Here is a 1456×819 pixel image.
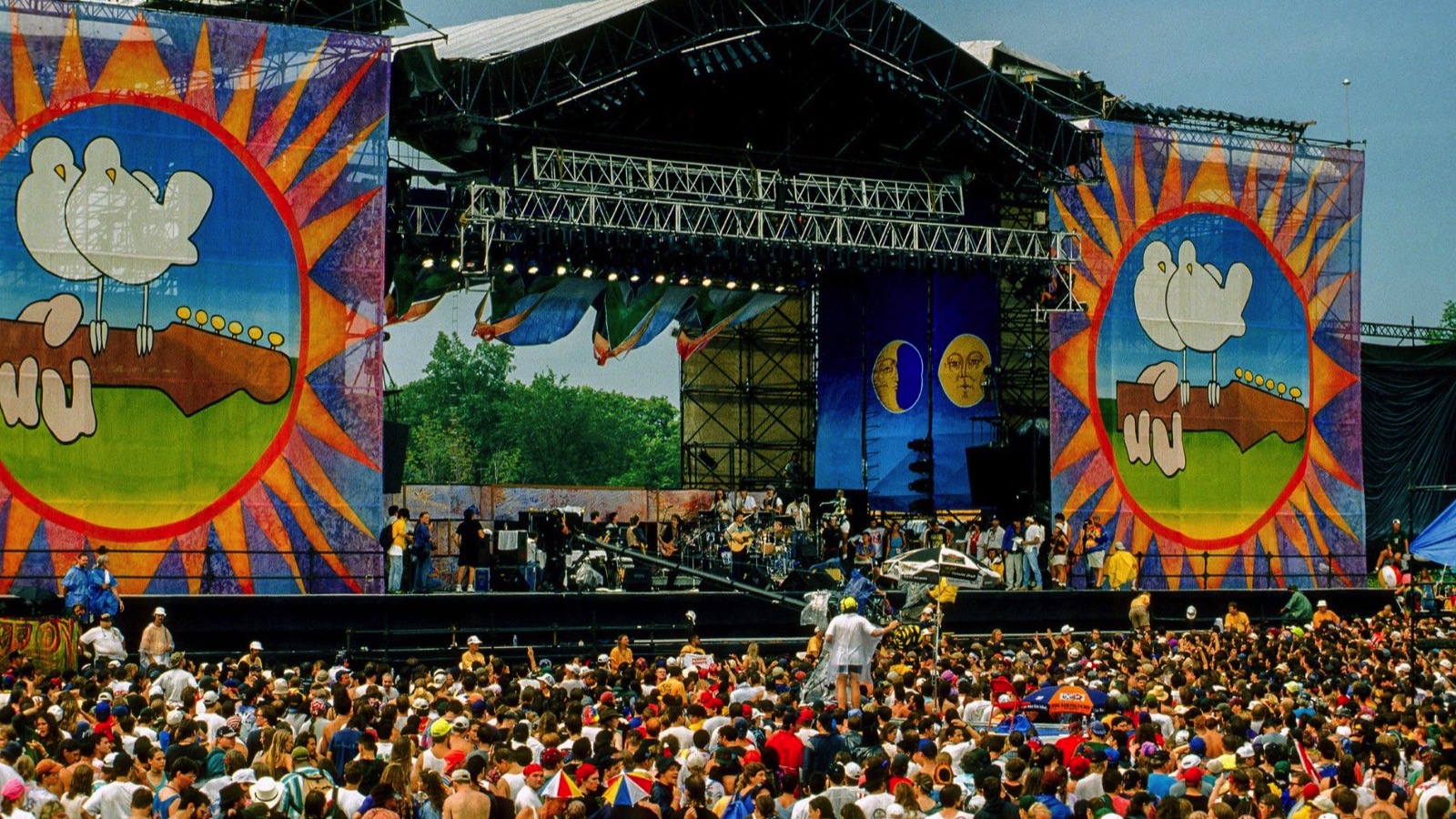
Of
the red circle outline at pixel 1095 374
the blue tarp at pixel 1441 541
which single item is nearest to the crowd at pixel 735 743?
the blue tarp at pixel 1441 541

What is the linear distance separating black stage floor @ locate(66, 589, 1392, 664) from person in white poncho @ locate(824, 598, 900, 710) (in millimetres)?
6307

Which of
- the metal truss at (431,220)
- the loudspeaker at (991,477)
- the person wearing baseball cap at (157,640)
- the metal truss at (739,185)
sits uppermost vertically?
the metal truss at (739,185)

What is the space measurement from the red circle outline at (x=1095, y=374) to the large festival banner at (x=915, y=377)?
108 inches

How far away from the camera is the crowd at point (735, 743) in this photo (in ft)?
35.5

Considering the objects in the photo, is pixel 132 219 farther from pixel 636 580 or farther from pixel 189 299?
pixel 636 580

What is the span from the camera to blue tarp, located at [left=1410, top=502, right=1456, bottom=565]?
62.6 ft

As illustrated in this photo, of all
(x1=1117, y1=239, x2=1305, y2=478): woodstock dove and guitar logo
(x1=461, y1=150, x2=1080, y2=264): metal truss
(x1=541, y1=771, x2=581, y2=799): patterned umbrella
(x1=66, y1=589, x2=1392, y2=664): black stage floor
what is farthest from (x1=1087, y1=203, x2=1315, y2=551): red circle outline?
(x1=541, y1=771, x2=581, y2=799): patterned umbrella

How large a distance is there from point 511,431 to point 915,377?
63040 mm

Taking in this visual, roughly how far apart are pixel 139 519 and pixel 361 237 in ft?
18.0

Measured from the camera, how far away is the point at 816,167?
3572 cm

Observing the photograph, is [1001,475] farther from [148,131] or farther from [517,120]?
[148,131]

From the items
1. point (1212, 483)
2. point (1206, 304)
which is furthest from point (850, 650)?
point (1206, 304)

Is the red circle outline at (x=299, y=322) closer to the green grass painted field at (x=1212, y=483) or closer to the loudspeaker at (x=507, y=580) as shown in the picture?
the loudspeaker at (x=507, y=580)

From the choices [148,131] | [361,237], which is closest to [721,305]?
[361,237]
